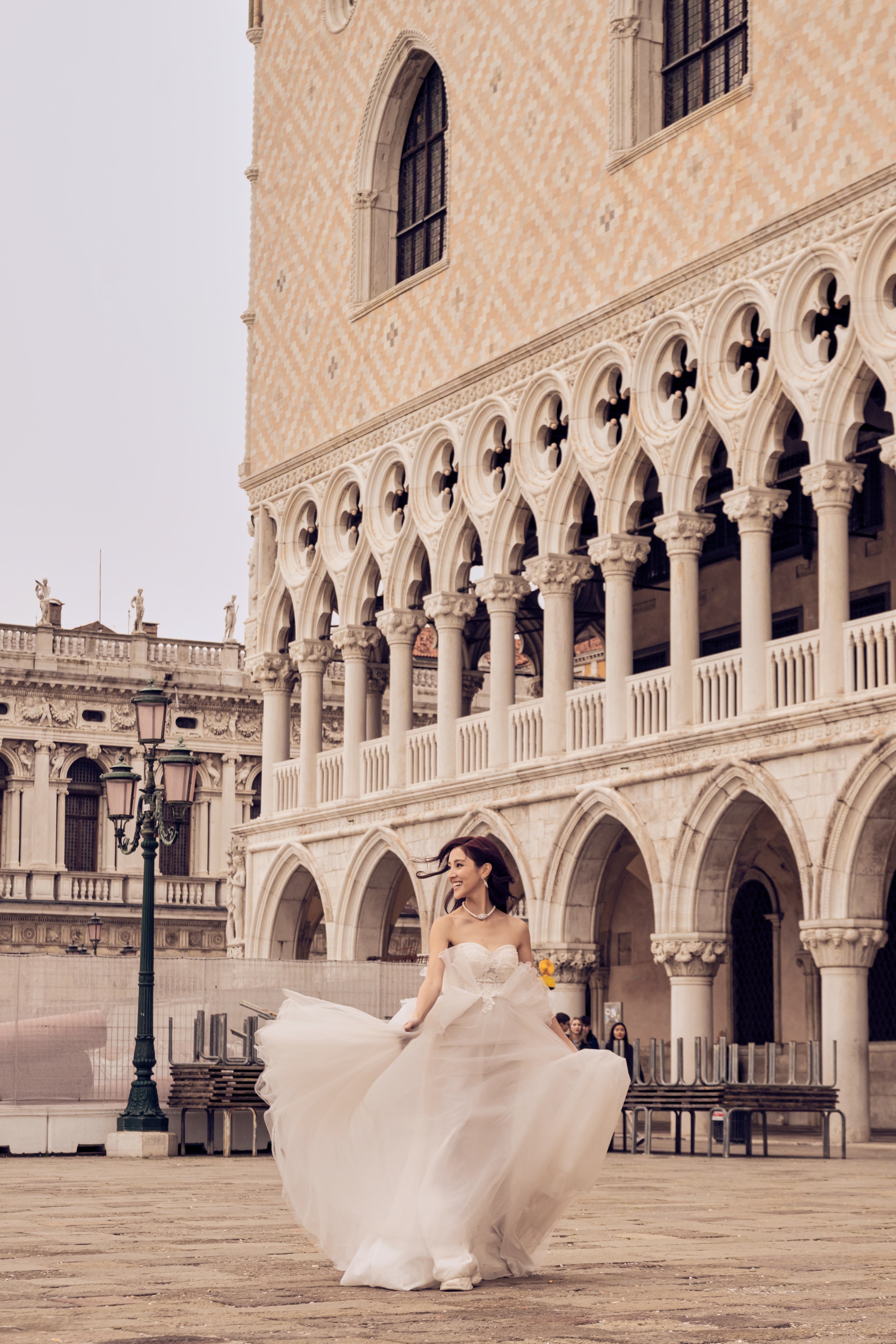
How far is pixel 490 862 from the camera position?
22.8 ft

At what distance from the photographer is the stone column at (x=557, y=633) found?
22016 millimetres

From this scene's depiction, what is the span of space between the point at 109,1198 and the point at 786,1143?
1023 cm

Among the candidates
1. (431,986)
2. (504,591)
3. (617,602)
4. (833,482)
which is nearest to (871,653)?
(833,482)

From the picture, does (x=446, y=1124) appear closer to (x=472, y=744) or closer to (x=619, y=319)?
(x=619, y=319)

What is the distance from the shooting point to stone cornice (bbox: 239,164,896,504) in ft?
60.3

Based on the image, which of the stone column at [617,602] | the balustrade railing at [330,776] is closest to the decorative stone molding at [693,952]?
the stone column at [617,602]

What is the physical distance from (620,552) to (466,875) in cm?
1466

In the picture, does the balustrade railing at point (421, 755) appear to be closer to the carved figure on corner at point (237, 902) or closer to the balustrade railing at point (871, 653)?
the carved figure on corner at point (237, 902)

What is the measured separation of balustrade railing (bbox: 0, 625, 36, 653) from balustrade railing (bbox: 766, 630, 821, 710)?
94.1 feet

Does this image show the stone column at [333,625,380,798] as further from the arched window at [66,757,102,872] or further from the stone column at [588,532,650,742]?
the arched window at [66,757,102,872]

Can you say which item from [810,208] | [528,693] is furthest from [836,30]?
[528,693]

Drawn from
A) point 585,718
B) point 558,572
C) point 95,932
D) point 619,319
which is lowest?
point 95,932

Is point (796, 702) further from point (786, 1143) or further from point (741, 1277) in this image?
point (741, 1277)

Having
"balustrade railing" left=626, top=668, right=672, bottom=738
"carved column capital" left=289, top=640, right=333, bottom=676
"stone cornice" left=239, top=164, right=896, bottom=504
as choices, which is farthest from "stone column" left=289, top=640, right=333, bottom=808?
"balustrade railing" left=626, top=668, right=672, bottom=738
